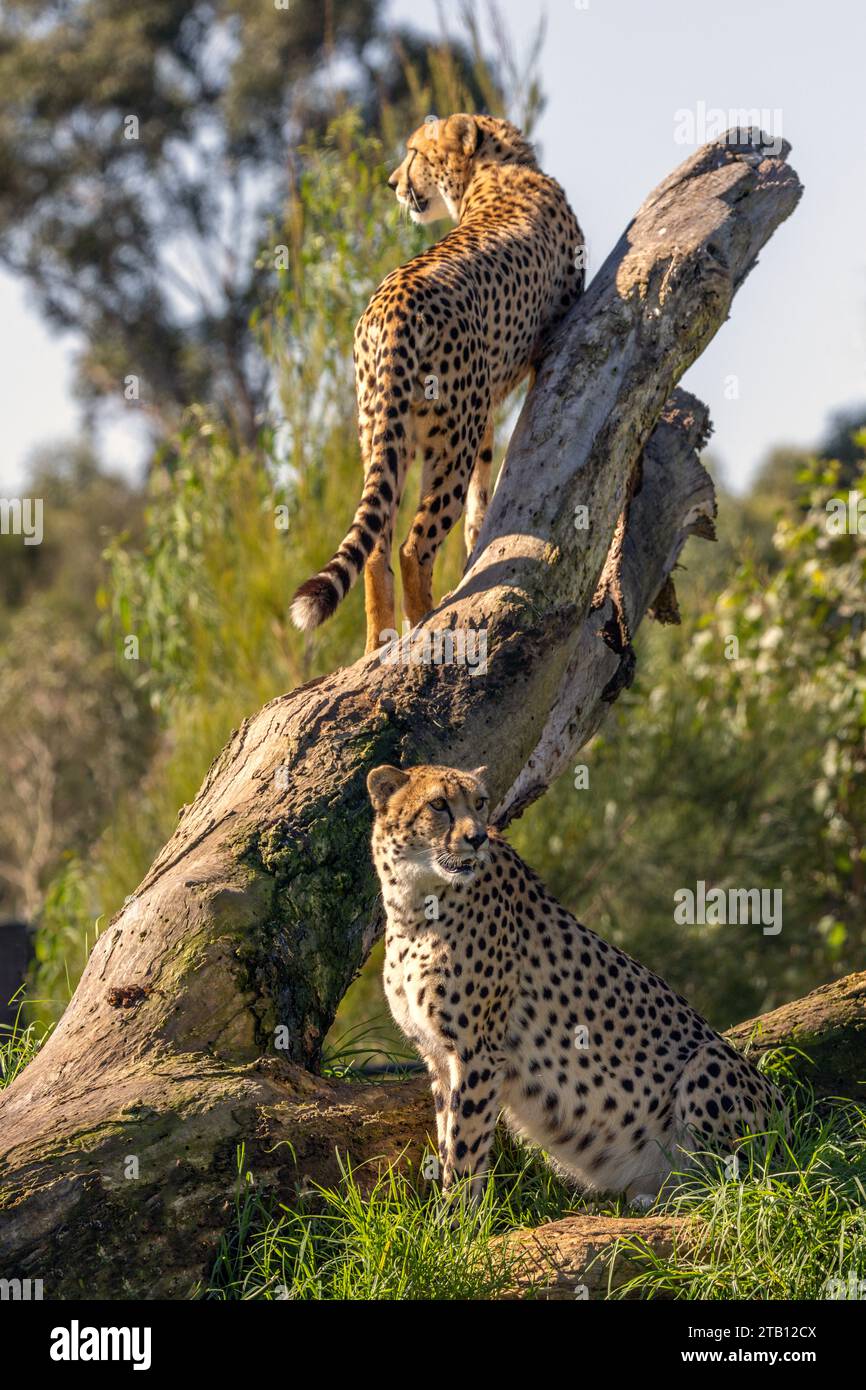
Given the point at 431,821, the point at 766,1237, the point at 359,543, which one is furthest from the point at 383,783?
the point at 766,1237

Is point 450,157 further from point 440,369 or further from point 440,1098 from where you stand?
point 440,1098

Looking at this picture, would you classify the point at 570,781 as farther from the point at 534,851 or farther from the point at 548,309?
the point at 548,309

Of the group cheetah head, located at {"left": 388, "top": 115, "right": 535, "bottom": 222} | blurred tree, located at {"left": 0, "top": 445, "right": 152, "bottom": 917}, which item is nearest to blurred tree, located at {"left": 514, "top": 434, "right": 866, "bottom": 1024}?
cheetah head, located at {"left": 388, "top": 115, "right": 535, "bottom": 222}

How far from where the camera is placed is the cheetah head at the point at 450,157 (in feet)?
21.5

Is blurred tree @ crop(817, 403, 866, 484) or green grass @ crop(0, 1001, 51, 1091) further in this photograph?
blurred tree @ crop(817, 403, 866, 484)

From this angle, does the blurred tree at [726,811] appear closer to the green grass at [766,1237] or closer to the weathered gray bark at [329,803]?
the weathered gray bark at [329,803]

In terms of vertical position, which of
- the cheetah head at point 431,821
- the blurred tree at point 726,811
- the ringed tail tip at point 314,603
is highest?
the blurred tree at point 726,811

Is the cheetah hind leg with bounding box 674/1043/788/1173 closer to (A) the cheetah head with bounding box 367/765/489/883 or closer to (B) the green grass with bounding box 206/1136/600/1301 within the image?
(B) the green grass with bounding box 206/1136/600/1301

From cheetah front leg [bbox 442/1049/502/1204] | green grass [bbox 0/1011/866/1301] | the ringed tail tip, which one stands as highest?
the ringed tail tip

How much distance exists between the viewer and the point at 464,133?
6.57 m

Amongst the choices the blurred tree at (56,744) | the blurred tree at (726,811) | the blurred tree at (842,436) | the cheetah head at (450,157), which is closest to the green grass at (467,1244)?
the cheetah head at (450,157)

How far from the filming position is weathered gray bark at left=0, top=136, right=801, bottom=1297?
12.4ft

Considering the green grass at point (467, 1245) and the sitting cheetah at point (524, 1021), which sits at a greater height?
the sitting cheetah at point (524, 1021)

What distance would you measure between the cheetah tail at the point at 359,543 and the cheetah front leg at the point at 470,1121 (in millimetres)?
1224
